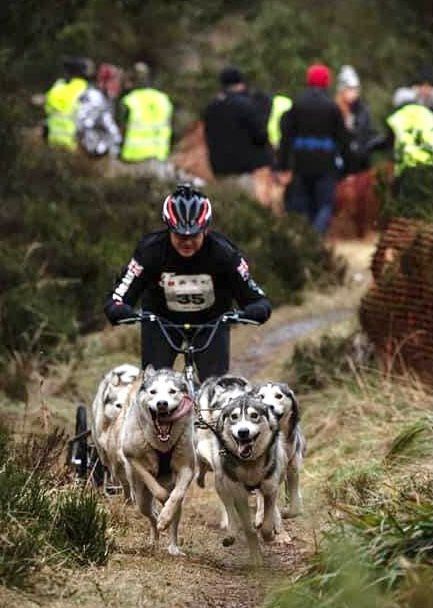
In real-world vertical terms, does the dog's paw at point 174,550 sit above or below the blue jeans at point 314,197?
below

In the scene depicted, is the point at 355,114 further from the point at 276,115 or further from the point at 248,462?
the point at 248,462

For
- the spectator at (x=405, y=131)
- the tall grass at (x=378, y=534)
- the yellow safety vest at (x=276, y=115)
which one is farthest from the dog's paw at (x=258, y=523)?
the yellow safety vest at (x=276, y=115)

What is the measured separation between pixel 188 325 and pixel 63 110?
14.0 meters

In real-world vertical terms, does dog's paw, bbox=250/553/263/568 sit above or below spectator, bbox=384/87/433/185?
below

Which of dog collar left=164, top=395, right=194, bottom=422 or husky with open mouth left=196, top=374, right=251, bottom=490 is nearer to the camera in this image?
dog collar left=164, top=395, right=194, bottom=422

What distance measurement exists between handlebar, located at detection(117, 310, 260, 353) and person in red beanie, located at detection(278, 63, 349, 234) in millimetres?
9879

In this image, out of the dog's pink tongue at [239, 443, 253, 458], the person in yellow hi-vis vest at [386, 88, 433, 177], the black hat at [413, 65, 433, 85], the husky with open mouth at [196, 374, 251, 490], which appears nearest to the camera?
the dog's pink tongue at [239, 443, 253, 458]

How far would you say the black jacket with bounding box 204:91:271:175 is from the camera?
71.4 ft

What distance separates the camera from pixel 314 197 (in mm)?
21625

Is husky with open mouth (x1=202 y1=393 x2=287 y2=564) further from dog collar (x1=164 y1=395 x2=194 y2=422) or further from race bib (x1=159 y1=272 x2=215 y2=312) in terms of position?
race bib (x1=159 y1=272 x2=215 y2=312)

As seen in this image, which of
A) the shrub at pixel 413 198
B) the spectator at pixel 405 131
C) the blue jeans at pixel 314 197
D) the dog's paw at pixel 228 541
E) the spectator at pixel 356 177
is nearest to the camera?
the dog's paw at pixel 228 541

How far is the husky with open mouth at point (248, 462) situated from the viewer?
955 centimetres

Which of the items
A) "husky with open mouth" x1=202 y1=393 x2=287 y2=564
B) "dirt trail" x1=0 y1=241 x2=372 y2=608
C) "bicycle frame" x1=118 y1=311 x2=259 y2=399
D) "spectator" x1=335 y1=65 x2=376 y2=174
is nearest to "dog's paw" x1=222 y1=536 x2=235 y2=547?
"husky with open mouth" x1=202 y1=393 x2=287 y2=564

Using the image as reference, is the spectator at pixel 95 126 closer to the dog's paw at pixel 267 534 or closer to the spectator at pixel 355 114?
the spectator at pixel 355 114
